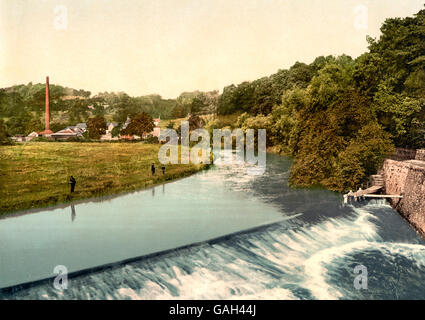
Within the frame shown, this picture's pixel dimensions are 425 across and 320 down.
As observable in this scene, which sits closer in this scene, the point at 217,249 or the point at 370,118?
the point at 217,249

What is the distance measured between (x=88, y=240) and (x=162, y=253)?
438cm

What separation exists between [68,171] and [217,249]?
21913 mm

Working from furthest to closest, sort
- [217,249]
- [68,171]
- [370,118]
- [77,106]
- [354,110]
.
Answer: [77,106], [68,171], [354,110], [370,118], [217,249]

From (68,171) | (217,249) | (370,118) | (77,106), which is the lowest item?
(217,249)

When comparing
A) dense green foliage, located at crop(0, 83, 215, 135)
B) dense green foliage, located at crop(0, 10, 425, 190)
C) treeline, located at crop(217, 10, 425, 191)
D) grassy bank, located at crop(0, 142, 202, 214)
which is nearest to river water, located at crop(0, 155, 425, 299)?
grassy bank, located at crop(0, 142, 202, 214)

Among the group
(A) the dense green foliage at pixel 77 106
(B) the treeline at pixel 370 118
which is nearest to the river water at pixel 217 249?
(B) the treeline at pixel 370 118

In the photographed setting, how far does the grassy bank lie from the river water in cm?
260

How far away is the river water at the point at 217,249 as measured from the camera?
1266cm

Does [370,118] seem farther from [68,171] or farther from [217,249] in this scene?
[68,171]

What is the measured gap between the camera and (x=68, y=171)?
32500 millimetres

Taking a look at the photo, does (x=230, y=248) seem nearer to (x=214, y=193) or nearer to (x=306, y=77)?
(x=214, y=193)

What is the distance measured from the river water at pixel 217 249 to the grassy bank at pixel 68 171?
2.60m

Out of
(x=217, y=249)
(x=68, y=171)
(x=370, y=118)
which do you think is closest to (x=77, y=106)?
(x=68, y=171)

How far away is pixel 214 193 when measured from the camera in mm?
27422
